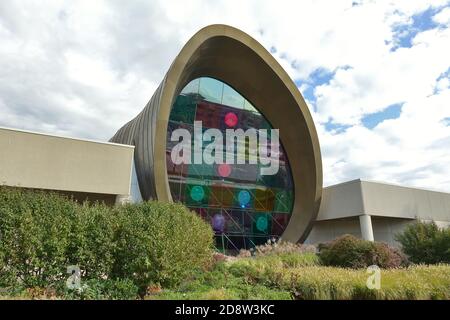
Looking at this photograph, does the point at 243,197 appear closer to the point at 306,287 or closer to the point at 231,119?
the point at 231,119

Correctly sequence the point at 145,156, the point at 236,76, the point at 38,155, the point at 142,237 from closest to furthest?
1. the point at 142,237
2. the point at 38,155
3. the point at 145,156
4. the point at 236,76

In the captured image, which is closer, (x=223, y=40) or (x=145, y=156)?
(x=145, y=156)

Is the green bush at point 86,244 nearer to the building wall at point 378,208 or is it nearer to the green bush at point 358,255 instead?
the green bush at point 358,255

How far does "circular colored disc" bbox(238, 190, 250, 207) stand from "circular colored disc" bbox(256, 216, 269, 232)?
1.28 m

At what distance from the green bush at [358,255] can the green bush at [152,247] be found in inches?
207

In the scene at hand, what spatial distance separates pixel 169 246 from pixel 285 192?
14.4 m

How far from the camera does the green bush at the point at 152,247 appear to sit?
258 inches

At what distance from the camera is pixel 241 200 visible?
1848 centimetres

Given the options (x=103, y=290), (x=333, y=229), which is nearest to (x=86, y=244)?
(x=103, y=290)

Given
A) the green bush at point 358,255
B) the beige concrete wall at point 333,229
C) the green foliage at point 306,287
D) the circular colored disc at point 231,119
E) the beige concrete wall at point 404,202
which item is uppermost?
the circular colored disc at point 231,119

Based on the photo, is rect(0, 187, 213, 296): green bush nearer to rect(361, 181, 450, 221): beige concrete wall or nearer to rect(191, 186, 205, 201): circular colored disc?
rect(191, 186, 205, 201): circular colored disc

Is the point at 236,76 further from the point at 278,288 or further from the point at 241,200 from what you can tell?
the point at 278,288

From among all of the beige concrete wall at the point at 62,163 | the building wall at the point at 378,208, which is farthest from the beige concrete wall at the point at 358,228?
the beige concrete wall at the point at 62,163
